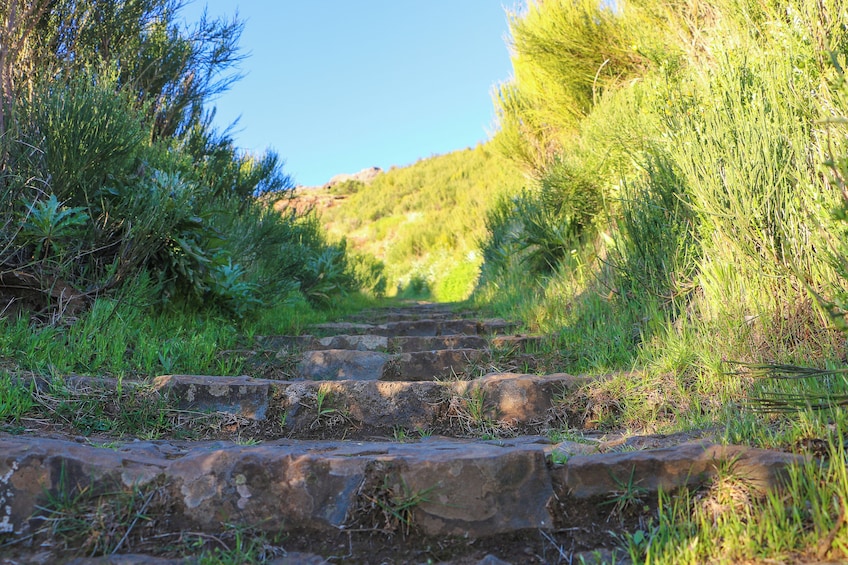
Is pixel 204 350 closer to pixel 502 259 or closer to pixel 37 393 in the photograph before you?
pixel 37 393

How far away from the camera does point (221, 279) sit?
4.41 m

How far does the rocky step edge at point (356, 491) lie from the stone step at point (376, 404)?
3.13ft

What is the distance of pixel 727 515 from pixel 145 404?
7.78 ft

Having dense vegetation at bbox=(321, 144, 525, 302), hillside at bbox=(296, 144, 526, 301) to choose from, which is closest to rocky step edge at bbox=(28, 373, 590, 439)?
hillside at bbox=(296, 144, 526, 301)

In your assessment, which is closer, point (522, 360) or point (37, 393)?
point (37, 393)

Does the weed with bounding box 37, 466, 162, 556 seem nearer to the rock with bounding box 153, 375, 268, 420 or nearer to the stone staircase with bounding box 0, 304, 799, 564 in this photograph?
the stone staircase with bounding box 0, 304, 799, 564

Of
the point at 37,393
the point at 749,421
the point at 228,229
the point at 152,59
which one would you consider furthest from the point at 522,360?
the point at 152,59

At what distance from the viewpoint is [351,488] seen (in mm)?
1749

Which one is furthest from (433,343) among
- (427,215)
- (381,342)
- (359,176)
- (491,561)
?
(359,176)

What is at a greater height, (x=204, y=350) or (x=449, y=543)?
(x=204, y=350)

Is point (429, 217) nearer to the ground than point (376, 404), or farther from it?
farther from it

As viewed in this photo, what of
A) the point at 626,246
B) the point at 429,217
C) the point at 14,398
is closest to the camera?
the point at 14,398

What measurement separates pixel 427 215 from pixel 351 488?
1923 cm

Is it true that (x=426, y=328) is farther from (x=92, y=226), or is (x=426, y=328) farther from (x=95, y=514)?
(x=95, y=514)
